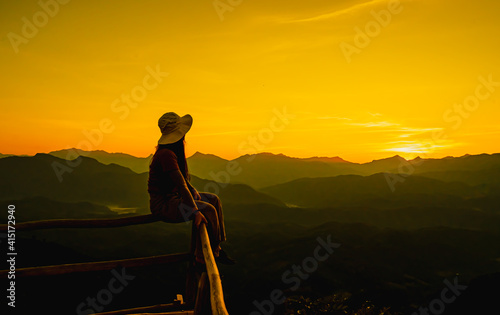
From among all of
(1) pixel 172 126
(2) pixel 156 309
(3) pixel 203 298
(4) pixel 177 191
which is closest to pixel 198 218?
(4) pixel 177 191

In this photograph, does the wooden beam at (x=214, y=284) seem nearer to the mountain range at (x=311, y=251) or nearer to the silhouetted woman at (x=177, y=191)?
the silhouetted woman at (x=177, y=191)

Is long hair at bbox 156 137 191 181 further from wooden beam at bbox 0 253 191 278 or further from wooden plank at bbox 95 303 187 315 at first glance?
wooden plank at bbox 95 303 187 315

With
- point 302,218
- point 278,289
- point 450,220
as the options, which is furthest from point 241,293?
point 450,220

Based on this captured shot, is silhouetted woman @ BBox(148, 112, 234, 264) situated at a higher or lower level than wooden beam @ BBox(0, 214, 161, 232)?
higher

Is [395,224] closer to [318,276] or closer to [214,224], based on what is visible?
[318,276]

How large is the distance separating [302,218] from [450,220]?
56.9m

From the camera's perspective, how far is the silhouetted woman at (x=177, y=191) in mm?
4359

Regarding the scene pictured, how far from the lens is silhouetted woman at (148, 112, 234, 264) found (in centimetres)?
436

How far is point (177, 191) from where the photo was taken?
4.58m

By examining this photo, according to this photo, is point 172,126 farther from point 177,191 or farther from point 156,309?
point 156,309

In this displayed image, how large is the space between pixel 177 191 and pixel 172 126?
765mm

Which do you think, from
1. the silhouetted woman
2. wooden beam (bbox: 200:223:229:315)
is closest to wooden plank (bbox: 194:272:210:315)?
wooden beam (bbox: 200:223:229:315)

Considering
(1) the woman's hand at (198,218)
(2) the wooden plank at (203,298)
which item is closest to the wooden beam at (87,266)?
(1) the woman's hand at (198,218)

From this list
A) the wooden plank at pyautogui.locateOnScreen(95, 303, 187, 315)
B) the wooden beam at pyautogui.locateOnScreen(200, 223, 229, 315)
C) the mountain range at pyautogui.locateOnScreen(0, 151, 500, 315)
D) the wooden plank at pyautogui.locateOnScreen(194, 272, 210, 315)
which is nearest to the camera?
the wooden beam at pyautogui.locateOnScreen(200, 223, 229, 315)
